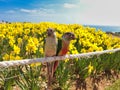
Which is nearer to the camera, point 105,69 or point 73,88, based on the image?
point 73,88

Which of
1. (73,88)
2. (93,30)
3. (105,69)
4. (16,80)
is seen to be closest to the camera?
(16,80)

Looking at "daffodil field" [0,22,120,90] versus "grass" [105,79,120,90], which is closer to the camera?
"daffodil field" [0,22,120,90]

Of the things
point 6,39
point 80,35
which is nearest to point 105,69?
point 80,35

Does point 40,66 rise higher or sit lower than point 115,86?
higher

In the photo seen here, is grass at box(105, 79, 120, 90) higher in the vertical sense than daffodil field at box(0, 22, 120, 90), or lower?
lower

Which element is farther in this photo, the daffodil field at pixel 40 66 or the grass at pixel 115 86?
the grass at pixel 115 86

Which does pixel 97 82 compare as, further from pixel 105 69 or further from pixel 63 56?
pixel 63 56

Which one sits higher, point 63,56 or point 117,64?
point 63,56

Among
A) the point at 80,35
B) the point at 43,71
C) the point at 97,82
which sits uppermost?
the point at 80,35

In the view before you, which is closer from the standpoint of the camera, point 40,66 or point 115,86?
point 40,66

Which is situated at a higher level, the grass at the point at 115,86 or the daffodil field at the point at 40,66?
the daffodil field at the point at 40,66

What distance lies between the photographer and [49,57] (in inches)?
164

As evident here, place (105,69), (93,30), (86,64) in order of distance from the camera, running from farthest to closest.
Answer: (93,30) < (105,69) < (86,64)

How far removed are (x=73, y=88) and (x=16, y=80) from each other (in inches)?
72.8
